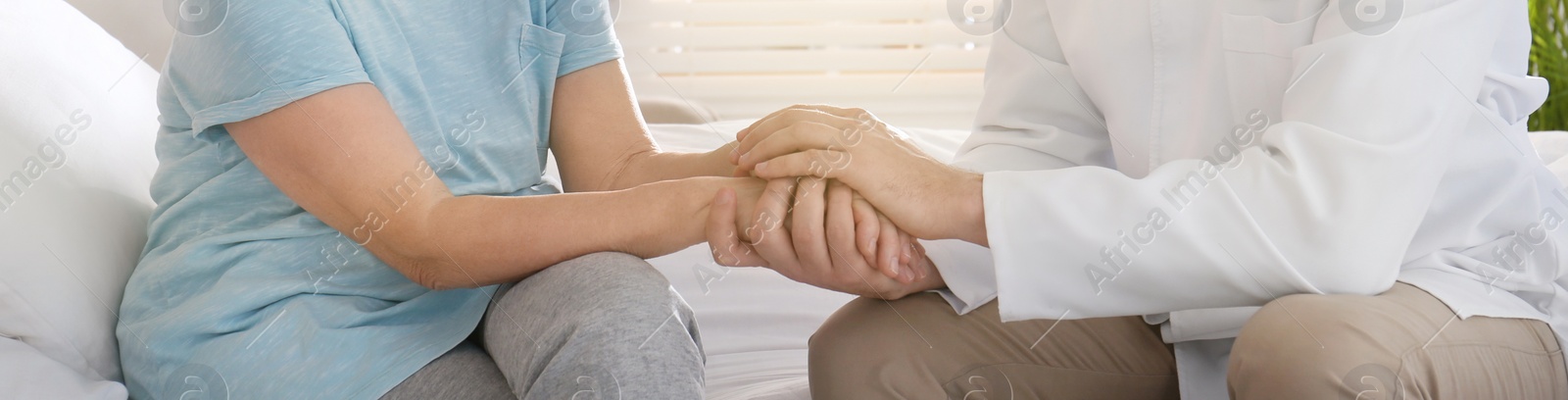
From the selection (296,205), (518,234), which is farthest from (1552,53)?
(296,205)

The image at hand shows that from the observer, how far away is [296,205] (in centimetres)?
95

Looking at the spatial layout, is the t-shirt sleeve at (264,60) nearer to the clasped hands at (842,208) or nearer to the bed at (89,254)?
the bed at (89,254)

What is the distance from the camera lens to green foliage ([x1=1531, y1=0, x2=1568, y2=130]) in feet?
7.77

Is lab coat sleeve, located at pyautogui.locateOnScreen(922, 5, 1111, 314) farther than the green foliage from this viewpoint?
No

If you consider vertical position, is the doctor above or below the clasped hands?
below

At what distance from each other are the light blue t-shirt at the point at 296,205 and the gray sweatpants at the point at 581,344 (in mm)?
32

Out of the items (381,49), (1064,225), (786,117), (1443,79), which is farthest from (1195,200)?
(381,49)

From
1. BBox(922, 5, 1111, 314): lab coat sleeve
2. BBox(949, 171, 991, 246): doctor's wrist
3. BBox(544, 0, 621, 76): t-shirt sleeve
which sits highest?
BBox(544, 0, 621, 76): t-shirt sleeve

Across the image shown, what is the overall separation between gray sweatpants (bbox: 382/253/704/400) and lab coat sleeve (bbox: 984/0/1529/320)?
0.30 m

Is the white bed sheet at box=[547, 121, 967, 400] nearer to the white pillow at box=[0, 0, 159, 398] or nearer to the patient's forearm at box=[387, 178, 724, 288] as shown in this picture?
the patient's forearm at box=[387, 178, 724, 288]

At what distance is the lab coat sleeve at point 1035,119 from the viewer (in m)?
1.16

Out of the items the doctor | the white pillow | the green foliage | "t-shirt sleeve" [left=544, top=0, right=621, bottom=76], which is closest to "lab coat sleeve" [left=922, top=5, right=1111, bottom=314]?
the doctor

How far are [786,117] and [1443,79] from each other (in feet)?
1.77

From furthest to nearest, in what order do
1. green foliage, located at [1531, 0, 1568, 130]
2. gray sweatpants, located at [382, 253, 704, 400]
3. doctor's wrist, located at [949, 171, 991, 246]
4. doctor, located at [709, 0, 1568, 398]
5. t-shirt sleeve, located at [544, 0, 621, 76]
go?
green foliage, located at [1531, 0, 1568, 130] < t-shirt sleeve, located at [544, 0, 621, 76] < doctor's wrist, located at [949, 171, 991, 246] < doctor, located at [709, 0, 1568, 398] < gray sweatpants, located at [382, 253, 704, 400]
